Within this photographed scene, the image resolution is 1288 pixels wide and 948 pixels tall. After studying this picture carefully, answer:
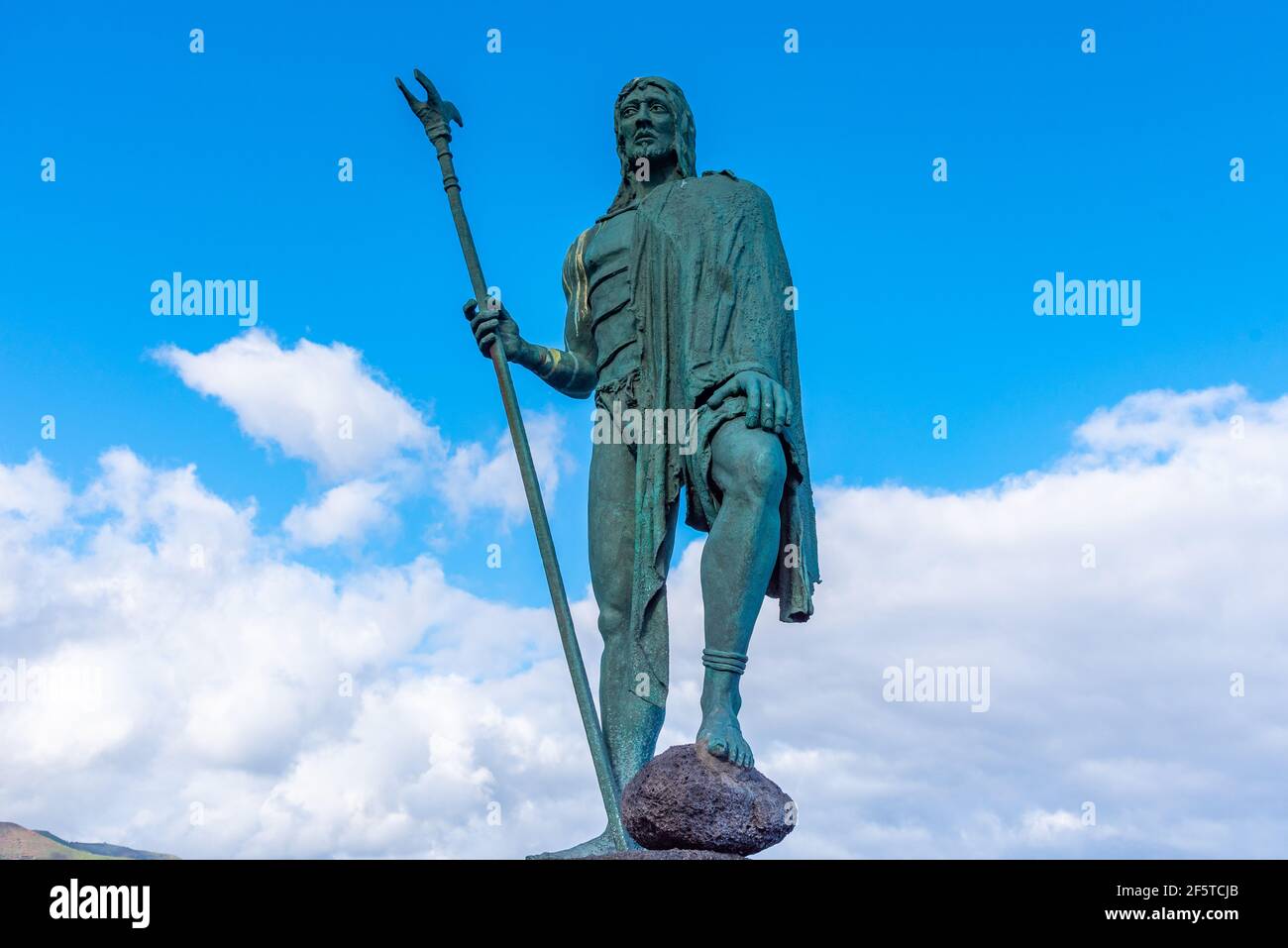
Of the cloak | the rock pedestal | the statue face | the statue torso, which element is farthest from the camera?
the statue face

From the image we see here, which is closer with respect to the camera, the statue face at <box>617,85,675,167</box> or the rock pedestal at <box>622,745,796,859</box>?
the rock pedestal at <box>622,745,796,859</box>

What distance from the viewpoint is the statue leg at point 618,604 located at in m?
9.77

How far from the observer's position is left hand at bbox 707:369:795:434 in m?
9.25

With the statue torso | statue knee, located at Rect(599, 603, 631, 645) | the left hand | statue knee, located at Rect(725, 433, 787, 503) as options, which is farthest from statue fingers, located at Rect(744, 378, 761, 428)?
statue knee, located at Rect(599, 603, 631, 645)

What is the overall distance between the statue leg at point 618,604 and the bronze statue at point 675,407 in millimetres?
12

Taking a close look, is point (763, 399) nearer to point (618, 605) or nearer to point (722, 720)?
point (618, 605)

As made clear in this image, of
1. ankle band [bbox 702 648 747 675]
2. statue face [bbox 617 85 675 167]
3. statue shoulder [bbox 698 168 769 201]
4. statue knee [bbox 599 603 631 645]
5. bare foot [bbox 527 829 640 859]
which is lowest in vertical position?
bare foot [bbox 527 829 640 859]

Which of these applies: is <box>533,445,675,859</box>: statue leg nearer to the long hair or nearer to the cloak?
the cloak

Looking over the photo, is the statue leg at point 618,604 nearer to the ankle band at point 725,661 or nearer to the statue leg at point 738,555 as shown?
the statue leg at point 738,555

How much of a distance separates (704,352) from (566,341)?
1615 millimetres

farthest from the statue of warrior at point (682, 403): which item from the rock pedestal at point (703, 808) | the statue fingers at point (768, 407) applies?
the rock pedestal at point (703, 808)
